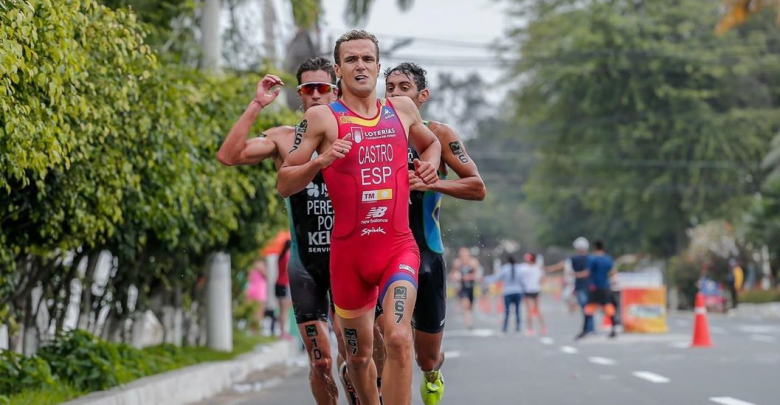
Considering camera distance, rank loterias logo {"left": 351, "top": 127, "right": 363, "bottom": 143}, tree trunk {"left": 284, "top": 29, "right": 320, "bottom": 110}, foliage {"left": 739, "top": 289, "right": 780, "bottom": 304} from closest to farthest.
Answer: loterias logo {"left": 351, "top": 127, "right": 363, "bottom": 143}, tree trunk {"left": 284, "top": 29, "right": 320, "bottom": 110}, foliage {"left": 739, "top": 289, "right": 780, "bottom": 304}

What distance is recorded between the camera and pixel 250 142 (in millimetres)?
7781

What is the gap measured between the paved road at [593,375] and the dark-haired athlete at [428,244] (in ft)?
10.3

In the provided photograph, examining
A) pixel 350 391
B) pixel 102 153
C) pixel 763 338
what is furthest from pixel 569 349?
pixel 350 391

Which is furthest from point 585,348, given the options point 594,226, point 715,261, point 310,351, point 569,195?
point 594,226

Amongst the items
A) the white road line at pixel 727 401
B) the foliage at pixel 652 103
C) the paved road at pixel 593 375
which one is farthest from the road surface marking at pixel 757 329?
the foliage at pixel 652 103

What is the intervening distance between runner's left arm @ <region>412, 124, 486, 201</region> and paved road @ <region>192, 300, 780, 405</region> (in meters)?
3.94

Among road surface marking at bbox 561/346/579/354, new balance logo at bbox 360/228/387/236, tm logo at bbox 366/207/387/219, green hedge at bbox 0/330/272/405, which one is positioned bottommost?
road surface marking at bbox 561/346/579/354

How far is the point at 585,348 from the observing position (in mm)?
20125

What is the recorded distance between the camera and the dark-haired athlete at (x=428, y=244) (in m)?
7.48

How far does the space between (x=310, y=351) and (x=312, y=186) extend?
97 cm

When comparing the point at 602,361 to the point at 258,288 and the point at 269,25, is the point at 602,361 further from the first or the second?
the point at 258,288

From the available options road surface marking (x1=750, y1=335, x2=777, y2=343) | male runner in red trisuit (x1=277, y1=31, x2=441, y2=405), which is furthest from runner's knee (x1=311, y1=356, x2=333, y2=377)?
road surface marking (x1=750, y1=335, x2=777, y2=343)

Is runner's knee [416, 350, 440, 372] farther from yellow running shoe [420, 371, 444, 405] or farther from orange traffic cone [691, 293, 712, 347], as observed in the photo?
orange traffic cone [691, 293, 712, 347]

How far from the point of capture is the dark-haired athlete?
748 centimetres
